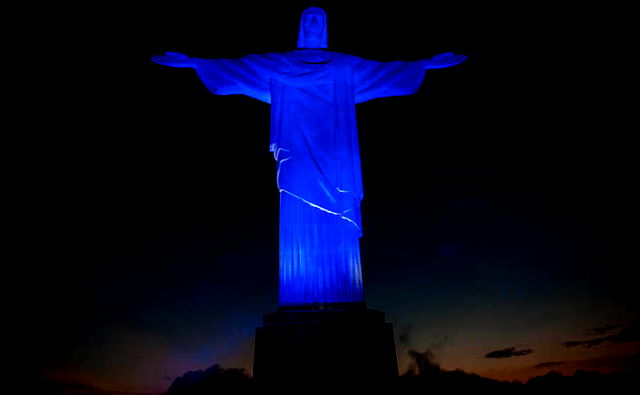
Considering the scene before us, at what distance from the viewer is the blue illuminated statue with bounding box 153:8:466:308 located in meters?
5.05

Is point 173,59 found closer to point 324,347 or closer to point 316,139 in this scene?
point 316,139

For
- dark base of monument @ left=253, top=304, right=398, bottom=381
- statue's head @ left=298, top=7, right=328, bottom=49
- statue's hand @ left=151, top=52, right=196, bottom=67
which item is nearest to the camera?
dark base of monument @ left=253, top=304, right=398, bottom=381

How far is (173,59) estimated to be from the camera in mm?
5648

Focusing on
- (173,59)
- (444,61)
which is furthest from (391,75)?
(173,59)

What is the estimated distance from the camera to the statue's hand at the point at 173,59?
5.59 m

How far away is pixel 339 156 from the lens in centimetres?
544

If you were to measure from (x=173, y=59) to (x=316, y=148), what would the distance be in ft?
6.66

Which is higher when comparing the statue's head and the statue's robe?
the statue's head

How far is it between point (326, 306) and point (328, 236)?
0.76 metres

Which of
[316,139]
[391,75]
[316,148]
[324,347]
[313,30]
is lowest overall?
[324,347]

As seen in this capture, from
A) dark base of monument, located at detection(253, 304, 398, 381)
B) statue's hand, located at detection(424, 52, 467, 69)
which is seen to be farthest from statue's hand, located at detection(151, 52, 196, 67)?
dark base of monument, located at detection(253, 304, 398, 381)

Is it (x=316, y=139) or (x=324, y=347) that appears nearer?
(x=324, y=347)

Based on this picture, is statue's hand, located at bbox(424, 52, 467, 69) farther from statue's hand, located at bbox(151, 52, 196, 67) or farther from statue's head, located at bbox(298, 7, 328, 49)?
statue's hand, located at bbox(151, 52, 196, 67)

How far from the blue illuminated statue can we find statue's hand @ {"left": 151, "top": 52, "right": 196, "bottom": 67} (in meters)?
0.01
